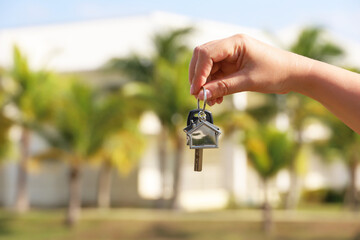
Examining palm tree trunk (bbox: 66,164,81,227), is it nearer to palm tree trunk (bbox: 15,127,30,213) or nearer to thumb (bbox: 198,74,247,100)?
palm tree trunk (bbox: 15,127,30,213)

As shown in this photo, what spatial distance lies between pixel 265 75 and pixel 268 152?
52.5ft

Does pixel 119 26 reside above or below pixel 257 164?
above

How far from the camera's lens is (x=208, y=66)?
2482 mm

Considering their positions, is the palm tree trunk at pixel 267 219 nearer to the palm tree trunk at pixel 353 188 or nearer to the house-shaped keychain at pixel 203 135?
the palm tree trunk at pixel 353 188

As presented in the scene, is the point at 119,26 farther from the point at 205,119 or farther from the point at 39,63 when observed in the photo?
the point at 205,119

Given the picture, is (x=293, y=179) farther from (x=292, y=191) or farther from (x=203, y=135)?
(x=203, y=135)

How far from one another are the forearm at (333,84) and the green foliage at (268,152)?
15471 millimetres

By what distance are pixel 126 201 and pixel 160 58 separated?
684cm

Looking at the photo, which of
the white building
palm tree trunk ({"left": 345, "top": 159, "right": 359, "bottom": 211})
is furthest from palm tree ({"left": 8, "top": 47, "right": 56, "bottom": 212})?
palm tree trunk ({"left": 345, "top": 159, "right": 359, "bottom": 211})

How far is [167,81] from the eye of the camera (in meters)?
19.3

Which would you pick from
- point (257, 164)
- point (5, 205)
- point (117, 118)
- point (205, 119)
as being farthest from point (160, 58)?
point (205, 119)

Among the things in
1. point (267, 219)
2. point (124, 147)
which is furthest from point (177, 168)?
point (267, 219)

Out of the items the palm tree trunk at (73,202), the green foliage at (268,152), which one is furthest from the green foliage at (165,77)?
the palm tree trunk at (73,202)

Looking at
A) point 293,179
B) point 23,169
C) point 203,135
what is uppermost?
point 23,169
